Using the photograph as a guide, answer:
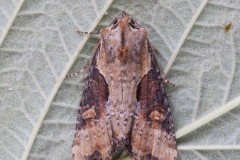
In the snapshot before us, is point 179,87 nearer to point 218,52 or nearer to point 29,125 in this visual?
point 218,52

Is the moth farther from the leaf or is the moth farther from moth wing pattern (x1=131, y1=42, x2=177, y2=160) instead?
moth wing pattern (x1=131, y1=42, x2=177, y2=160)

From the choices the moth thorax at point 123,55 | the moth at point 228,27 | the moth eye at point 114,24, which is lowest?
the moth thorax at point 123,55

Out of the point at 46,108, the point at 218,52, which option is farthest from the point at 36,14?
the point at 218,52

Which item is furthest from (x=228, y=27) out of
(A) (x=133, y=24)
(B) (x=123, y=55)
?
(B) (x=123, y=55)

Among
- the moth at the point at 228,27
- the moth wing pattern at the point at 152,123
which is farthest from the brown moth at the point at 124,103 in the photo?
the moth at the point at 228,27

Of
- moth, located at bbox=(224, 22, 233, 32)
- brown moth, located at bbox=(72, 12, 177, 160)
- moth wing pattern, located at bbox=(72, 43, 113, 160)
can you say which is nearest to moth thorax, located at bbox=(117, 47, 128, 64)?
brown moth, located at bbox=(72, 12, 177, 160)

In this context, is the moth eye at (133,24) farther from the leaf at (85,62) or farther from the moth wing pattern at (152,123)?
the moth wing pattern at (152,123)
